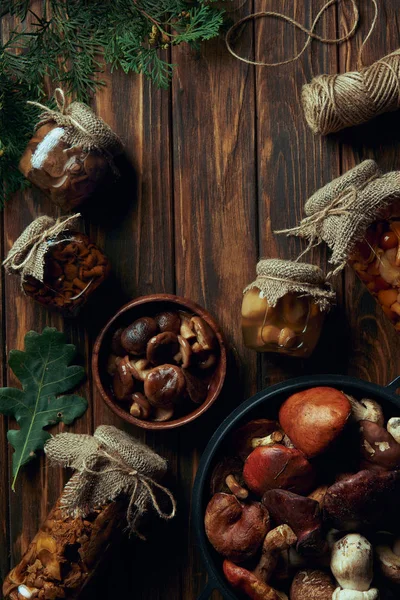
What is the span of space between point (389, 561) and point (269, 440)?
1.02ft

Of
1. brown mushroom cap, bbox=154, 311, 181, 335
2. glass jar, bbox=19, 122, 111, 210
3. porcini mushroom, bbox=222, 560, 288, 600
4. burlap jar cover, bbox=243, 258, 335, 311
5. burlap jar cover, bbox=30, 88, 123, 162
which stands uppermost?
burlap jar cover, bbox=30, 88, 123, 162

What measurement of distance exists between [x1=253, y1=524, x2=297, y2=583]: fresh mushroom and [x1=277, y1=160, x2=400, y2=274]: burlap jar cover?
0.51m

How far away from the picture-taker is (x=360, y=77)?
136 centimetres

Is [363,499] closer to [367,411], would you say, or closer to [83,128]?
[367,411]

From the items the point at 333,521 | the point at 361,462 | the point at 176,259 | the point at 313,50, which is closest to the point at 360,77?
the point at 313,50

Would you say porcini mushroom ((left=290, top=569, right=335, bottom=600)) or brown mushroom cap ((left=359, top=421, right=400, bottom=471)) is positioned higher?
brown mushroom cap ((left=359, top=421, right=400, bottom=471))

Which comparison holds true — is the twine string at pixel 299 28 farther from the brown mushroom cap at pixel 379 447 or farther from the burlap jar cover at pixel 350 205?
the brown mushroom cap at pixel 379 447

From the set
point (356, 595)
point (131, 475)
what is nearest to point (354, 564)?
point (356, 595)

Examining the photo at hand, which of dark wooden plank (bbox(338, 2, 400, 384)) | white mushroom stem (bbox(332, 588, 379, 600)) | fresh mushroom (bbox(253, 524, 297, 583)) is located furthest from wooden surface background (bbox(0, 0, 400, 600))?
white mushroom stem (bbox(332, 588, 379, 600))

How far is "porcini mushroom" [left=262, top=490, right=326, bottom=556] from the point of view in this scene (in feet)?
4.14

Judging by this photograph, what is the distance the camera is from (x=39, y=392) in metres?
1.55

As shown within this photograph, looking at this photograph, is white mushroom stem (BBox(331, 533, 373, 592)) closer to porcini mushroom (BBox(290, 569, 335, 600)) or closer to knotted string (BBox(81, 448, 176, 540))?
porcini mushroom (BBox(290, 569, 335, 600))

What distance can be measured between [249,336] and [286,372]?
0.15 metres

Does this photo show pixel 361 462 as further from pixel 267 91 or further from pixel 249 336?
pixel 267 91
